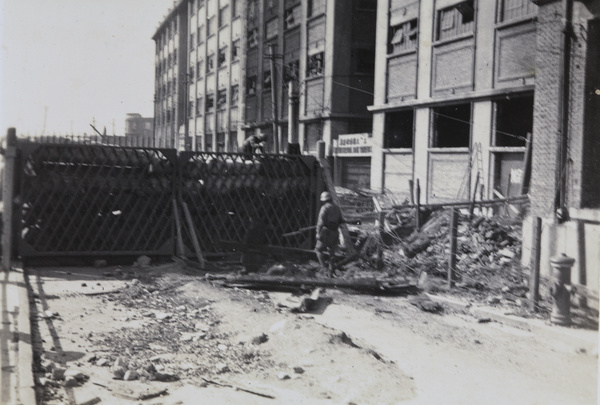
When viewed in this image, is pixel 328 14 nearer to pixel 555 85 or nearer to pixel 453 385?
pixel 555 85

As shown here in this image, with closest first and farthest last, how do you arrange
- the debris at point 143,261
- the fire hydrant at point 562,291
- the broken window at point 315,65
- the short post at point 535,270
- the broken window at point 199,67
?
the fire hydrant at point 562,291 < the short post at point 535,270 < the debris at point 143,261 < the broken window at point 315,65 < the broken window at point 199,67

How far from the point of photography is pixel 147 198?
12445 millimetres

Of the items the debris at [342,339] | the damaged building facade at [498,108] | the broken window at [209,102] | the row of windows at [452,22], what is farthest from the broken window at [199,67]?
the debris at [342,339]

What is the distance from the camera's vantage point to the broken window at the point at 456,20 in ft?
61.9

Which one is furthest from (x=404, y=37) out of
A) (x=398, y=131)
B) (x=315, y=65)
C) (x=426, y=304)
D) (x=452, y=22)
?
(x=426, y=304)

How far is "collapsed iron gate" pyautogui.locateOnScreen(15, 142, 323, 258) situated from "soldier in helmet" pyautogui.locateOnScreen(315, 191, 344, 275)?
1521 mm

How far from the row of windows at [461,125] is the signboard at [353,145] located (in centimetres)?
115

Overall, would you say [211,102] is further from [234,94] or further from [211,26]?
[211,26]

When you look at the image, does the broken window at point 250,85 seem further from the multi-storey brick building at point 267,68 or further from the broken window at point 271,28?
the broken window at point 271,28

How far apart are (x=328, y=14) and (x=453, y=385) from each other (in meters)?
24.1

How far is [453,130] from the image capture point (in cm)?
2078

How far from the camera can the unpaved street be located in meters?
5.33

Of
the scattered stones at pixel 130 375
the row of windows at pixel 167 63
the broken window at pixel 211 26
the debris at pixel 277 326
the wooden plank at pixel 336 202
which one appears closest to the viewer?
the scattered stones at pixel 130 375

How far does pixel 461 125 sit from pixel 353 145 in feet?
18.0
